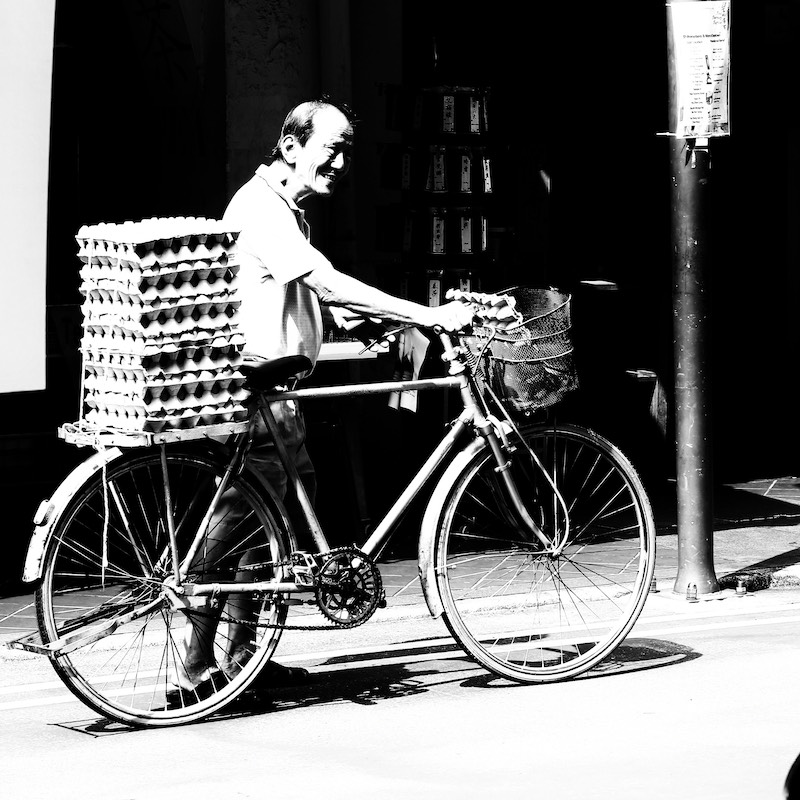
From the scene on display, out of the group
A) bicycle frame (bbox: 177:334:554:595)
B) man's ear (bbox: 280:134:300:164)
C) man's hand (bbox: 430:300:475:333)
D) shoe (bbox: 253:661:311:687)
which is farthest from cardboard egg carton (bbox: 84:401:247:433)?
shoe (bbox: 253:661:311:687)

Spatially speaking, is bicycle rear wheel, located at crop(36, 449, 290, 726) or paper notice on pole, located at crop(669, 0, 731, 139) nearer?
bicycle rear wheel, located at crop(36, 449, 290, 726)

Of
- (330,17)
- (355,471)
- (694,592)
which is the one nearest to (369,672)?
(694,592)

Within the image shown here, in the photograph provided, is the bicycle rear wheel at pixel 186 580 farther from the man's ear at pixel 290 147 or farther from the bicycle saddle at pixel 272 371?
the man's ear at pixel 290 147

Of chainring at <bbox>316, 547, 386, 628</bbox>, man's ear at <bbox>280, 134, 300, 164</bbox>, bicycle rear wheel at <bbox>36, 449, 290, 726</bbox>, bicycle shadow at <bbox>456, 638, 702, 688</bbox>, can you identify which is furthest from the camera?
bicycle shadow at <bbox>456, 638, 702, 688</bbox>

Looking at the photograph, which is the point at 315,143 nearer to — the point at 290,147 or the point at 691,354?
the point at 290,147

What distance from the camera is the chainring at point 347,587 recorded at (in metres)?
5.73

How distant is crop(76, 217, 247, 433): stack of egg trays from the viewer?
536 centimetres

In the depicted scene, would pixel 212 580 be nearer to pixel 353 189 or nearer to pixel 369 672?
pixel 369 672

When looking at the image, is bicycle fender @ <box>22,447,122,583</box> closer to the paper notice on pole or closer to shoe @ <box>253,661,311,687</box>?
shoe @ <box>253,661,311,687</box>

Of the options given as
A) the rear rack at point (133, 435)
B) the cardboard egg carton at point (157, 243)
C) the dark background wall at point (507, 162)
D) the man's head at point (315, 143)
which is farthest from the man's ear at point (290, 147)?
the dark background wall at point (507, 162)

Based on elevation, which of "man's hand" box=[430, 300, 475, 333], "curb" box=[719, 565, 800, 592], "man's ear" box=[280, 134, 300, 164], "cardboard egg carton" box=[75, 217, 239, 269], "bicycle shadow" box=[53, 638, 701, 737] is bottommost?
"bicycle shadow" box=[53, 638, 701, 737]

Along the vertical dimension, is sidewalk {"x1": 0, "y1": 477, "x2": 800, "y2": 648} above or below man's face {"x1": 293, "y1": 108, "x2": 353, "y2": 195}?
below

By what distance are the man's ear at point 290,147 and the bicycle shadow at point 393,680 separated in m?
1.92

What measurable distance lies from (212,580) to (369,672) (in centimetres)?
91
